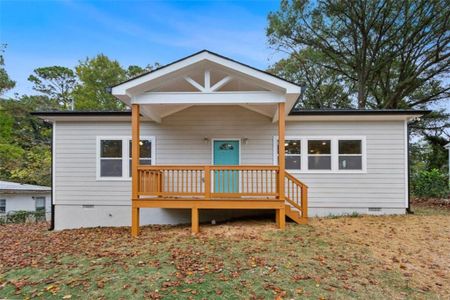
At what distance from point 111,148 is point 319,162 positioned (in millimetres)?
6699

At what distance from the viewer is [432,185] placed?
1437cm

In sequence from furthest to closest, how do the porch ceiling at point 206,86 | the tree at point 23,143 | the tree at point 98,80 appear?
the tree at point 98,80
the tree at point 23,143
the porch ceiling at point 206,86

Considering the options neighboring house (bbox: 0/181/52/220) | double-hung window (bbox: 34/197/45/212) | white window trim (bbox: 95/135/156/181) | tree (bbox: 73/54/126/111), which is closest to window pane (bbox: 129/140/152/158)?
white window trim (bbox: 95/135/156/181)

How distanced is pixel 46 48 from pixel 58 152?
61.1ft

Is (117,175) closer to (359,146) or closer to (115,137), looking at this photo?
(115,137)

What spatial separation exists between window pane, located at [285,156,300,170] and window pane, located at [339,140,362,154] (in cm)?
138

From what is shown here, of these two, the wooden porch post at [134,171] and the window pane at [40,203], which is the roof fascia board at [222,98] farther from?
the window pane at [40,203]

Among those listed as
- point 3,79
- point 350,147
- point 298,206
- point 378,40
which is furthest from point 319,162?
point 3,79

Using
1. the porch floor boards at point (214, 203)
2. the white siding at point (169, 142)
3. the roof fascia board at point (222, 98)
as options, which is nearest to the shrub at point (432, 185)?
the white siding at point (169, 142)

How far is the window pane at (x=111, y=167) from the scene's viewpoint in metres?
9.35

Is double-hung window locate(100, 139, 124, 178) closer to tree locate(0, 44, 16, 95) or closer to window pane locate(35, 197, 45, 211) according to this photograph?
window pane locate(35, 197, 45, 211)

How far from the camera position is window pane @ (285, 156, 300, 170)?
9219mm

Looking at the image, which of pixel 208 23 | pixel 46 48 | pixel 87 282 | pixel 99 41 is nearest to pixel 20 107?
pixel 46 48

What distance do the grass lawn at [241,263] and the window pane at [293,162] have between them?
2139 mm
